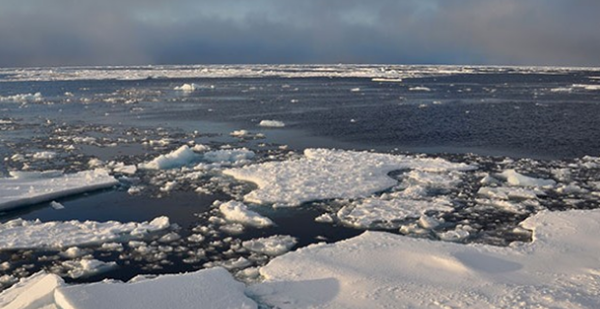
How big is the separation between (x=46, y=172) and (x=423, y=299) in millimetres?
10670

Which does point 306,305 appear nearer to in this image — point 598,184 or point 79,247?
point 79,247

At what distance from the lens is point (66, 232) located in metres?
9.58

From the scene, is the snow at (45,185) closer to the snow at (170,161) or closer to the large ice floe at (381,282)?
the snow at (170,161)

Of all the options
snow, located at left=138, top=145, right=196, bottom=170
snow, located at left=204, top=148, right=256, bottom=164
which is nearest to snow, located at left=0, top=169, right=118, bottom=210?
snow, located at left=138, top=145, right=196, bottom=170

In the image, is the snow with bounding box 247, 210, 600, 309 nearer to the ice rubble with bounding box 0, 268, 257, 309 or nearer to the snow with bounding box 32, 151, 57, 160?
the ice rubble with bounding box 0, 268, 257, 309

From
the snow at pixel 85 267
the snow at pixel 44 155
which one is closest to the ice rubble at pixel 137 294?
the snow at pixel 85 267

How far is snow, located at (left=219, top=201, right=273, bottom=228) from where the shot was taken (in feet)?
33.2

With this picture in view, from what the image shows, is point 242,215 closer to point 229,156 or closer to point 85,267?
point 85,267

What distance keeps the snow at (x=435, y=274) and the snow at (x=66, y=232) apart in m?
3.05

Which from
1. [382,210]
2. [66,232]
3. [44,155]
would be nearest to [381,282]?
[382,210]

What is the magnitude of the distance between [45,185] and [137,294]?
23.5 feet

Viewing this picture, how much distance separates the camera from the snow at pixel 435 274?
657 centimetres

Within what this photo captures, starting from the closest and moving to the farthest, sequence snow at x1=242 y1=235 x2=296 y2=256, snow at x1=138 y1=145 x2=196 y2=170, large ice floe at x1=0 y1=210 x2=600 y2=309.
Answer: large ice floe at x1=0 y1=210 x2=600 y2=309, snow at x1=242 y1=235 x2=296 y2=256, snow at x1=138 y1=145 x2=196 y2=170

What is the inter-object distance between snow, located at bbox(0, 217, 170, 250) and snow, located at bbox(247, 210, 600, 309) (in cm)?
305
